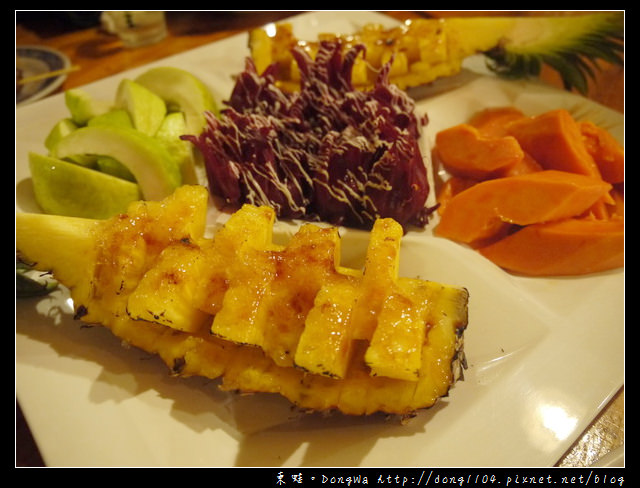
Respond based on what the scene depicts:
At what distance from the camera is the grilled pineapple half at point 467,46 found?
2893mm

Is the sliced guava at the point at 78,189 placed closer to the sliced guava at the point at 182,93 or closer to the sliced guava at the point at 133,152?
the sliced guava at the point at 133,152

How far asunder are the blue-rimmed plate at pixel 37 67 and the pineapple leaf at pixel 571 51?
3.23m

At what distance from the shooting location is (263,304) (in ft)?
4.31

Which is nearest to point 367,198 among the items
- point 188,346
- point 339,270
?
point 339,270

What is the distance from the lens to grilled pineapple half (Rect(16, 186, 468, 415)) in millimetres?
1234

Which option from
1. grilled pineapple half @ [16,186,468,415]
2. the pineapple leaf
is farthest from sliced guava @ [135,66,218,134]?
the pineapple leaf

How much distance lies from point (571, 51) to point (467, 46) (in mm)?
779

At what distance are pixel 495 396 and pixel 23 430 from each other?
1.72m

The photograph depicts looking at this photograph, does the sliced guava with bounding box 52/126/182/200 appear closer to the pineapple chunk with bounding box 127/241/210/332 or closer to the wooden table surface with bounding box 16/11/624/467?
the pineapple chunk with bounding box 127/241/210/332

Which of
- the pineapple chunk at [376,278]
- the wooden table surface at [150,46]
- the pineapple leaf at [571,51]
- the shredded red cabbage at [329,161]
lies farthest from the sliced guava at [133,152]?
the pineapple leaf at [571,51]

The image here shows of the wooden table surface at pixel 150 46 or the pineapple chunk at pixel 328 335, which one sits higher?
the wooden table surface at pixel 150 46

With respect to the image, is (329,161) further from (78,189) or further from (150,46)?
(150,46)

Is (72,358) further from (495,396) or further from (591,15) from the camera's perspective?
(591,15)

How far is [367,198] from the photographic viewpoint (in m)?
2.10
